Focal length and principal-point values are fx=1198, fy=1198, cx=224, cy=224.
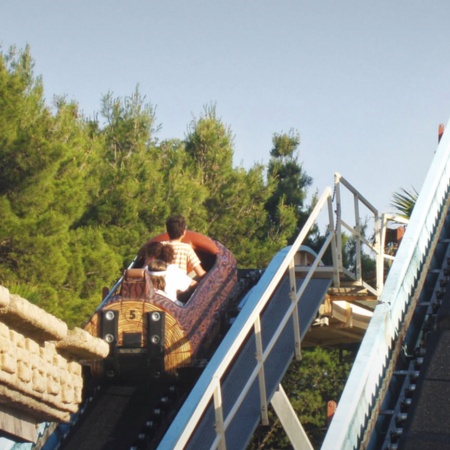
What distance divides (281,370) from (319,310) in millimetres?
1332

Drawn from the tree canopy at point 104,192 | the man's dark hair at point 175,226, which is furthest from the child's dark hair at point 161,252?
the tree canopy at point 104,192

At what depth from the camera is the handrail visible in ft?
22.8

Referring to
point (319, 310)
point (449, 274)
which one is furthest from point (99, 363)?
point (449, 274)

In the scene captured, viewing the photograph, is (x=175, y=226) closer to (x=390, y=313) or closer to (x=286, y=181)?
(x=390, y=313)

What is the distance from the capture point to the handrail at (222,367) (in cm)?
694

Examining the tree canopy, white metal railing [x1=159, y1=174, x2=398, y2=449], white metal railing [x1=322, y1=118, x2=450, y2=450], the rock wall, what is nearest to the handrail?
white metal railing [x1=159, y1=174, x2=398, y2=449]

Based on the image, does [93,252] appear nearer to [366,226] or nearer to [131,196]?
[131,196]

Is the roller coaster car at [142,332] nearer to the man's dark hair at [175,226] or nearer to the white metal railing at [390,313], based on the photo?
the man's dark hair at [175,226]

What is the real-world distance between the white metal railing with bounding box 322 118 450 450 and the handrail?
1.01 meters

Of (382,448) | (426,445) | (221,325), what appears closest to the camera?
(426,445)

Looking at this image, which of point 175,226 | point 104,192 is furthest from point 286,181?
point 175,226

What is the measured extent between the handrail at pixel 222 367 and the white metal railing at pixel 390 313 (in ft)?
3.31

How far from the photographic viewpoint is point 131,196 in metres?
22.6

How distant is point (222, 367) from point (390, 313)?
43.1 inches
